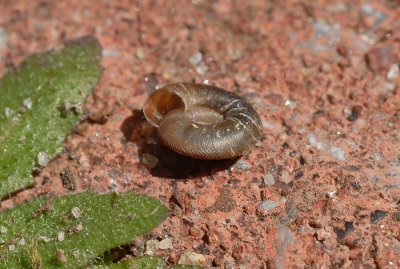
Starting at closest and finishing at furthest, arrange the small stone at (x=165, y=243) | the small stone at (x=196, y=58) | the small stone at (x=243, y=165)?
the small stone at (x=165, y=243)
the small stone at (x=243, y=165)
the small stone at (x=196, y=58)

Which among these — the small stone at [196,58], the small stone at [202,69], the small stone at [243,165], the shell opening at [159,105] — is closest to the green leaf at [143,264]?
the small stone at [243,165]

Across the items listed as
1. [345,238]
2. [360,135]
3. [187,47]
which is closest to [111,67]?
[187,47]

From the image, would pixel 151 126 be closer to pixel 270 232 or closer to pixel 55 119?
pixel 55 119

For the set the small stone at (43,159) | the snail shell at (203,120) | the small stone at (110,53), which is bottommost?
the small stone at (43,159)

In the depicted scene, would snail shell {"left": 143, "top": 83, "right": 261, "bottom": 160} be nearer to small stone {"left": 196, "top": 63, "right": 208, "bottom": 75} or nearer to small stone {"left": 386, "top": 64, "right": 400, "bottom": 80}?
small stone {"left": 196, "top": 63, "right": 208, "bottom": 75}

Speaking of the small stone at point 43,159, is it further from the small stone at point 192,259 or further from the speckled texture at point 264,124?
the small stone at point 192,259

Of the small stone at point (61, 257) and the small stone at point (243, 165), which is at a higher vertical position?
the small stone at point (243, 165)

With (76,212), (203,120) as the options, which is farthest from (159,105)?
(76,212)

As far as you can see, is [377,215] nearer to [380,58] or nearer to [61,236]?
[380,58]
